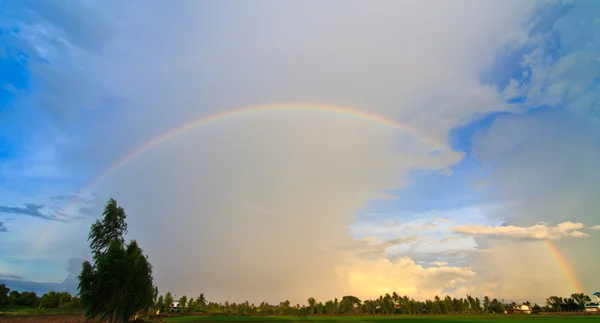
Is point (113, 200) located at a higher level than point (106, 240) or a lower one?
higher

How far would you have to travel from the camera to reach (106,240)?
45781mm

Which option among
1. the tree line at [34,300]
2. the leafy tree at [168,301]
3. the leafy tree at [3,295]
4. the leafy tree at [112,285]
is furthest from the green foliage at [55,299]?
the leafy tree at [112,285]

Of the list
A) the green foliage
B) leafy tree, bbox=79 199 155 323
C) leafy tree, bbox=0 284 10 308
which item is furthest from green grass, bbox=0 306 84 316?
leafy tree, bbox=79 199 155 323

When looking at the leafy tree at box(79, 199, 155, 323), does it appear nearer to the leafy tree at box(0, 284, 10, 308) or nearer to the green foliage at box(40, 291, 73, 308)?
the leafy tree at box(0, 284, 10, 308)

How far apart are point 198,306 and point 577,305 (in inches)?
8985

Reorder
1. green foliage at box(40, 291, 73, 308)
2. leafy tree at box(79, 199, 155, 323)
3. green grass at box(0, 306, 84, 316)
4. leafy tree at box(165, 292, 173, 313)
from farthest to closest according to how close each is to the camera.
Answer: leafy tree at box(165, 292, 173, 313), green foliage at box(40, 291, 73, 308), green grass at box(0, 306, 84, 316), leafy tree at box(79, 199, 155, 323)

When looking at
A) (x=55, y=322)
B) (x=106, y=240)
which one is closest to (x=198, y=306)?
(x=55, y=322)

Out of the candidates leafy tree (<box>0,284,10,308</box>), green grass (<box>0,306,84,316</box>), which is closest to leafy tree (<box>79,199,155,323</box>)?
green grass (<box>0,306,84,316</box>)

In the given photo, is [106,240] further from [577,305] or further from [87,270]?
[577,305]

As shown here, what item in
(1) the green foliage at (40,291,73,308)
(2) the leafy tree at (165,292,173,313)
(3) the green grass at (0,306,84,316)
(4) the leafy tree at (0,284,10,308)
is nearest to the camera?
(3) the green grass at (0,306,84,316)

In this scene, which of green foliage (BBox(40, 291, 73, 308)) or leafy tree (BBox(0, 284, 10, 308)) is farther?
green foliage (BBox(40, 291, 73, 308))

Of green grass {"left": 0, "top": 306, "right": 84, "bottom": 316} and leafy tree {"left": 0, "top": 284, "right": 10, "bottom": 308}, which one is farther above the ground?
leafy tree {"left": 0, "top": 284, "right": 10, "bottom": 308}

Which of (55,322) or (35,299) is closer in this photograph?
(55,322)

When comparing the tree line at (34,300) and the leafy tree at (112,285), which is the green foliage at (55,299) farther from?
the leafy tree at (112,285)
